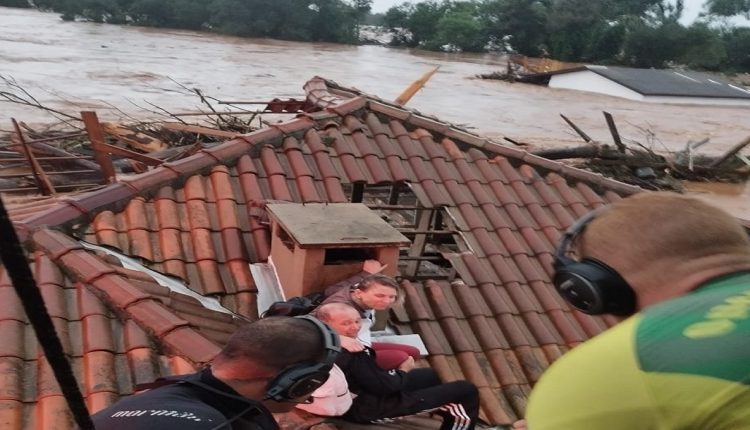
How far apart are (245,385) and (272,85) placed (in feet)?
113

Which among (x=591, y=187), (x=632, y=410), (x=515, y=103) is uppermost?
(x=632, y=410)

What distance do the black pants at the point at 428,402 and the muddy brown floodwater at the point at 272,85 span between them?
62.3 ft

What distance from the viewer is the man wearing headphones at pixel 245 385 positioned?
6.74 ft

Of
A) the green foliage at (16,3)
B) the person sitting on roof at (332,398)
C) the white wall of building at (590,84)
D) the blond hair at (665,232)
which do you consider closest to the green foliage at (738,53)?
the white wall of building at (590,84)

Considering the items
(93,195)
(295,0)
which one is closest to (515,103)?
(295,0)

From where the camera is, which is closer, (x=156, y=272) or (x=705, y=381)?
(x=705, y=381)

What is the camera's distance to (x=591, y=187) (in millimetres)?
7625

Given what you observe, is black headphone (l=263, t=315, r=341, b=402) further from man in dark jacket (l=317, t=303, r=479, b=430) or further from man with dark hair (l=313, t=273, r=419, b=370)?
man with dark hair (l=313, t=273, r=419, b=370)

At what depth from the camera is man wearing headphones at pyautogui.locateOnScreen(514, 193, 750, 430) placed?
1.18 meters

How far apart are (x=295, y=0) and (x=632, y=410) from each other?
6610cm

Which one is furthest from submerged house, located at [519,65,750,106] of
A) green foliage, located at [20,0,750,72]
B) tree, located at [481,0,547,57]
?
tree, located at [481,0,547,57]

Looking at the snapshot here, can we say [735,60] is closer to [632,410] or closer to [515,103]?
[515,103]

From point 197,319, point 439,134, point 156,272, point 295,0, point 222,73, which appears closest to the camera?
point 197,319

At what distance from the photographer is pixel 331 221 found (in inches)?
193
